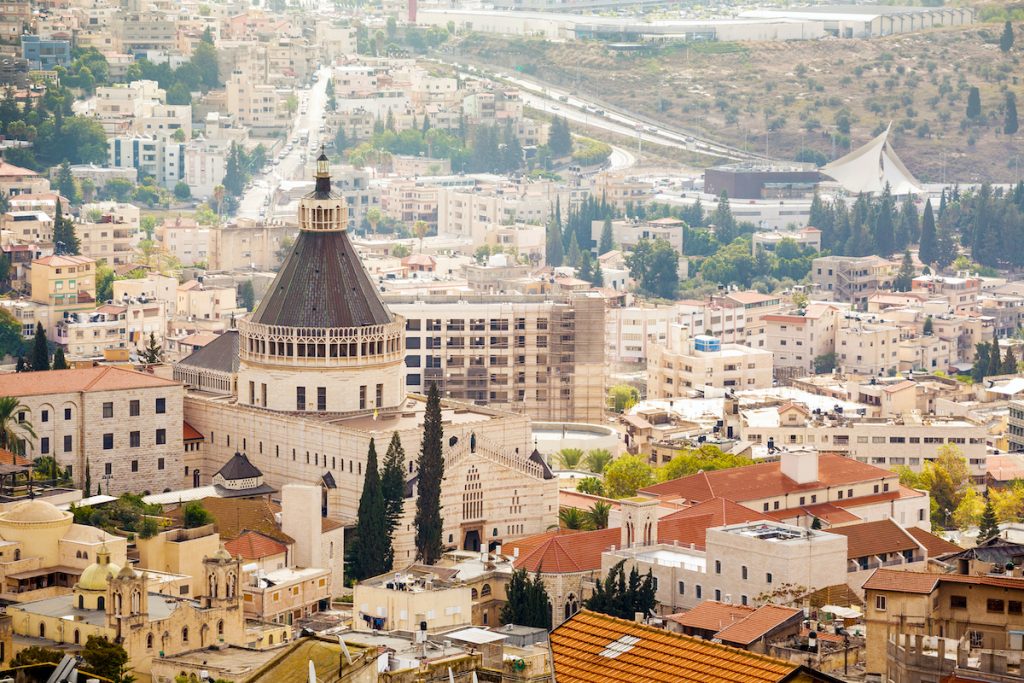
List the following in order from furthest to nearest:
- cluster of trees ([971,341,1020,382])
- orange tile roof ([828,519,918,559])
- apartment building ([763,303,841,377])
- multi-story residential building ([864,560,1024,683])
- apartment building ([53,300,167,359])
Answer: apartment building ([763,303,841,377]), cluster of trees ([971,341,1020,382]), apartment building ([53,300,167,359]), orange tile roof ([828,519,918,559]), multi-story residential building ([864,560,1024,683])

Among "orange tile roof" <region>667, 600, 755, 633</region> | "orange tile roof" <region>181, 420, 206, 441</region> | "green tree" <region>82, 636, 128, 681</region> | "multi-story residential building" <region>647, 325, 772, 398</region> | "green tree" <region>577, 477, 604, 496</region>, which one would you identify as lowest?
"multi-story residential building" <region>647, 325, 772, 398</region>

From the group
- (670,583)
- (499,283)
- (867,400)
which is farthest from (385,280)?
(670,583)

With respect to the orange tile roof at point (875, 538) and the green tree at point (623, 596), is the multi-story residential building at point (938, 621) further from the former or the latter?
the orange tile roof at point (875, 538)

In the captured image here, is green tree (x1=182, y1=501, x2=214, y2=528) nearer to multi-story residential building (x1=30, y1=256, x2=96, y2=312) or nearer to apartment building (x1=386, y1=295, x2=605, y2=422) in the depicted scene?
apartment building (x1=386, y1=295, x2=605, y2=422)

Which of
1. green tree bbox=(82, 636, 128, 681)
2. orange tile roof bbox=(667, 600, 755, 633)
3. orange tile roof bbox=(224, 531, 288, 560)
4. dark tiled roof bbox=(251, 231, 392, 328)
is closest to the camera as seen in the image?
green tree bbox=(82, 636, 128, 681)

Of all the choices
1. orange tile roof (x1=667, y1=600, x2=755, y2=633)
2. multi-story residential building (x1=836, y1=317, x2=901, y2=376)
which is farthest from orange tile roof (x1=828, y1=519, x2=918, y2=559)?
multi-story residential building (x1=836, y1=317, x2=901, y2=376)

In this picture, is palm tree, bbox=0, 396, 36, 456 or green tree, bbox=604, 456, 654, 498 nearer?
palm tree, bbox=0, 396, 36, 456

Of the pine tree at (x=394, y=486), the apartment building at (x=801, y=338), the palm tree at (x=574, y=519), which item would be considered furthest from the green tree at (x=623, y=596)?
the apartment building at (x=801, y=338)

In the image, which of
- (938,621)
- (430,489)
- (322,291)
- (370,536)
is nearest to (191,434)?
(322,291)
